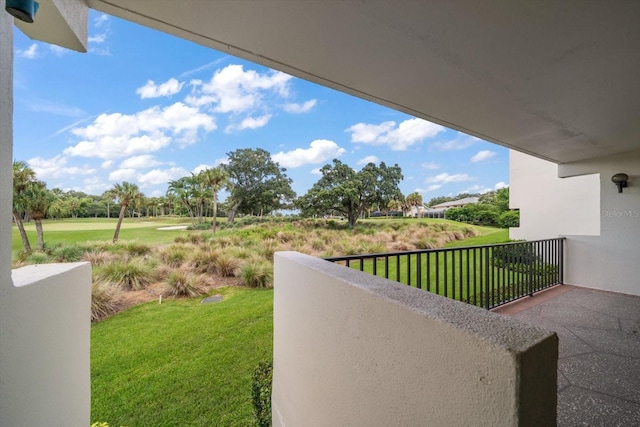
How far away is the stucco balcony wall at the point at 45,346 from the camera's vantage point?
3.18ft

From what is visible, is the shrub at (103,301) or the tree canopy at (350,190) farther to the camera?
the tree canopy at (350,190)

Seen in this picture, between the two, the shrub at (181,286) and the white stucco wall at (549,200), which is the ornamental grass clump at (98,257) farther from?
the white stucco wall at (549,200)

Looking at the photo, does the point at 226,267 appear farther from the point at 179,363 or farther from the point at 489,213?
the point at 489,213

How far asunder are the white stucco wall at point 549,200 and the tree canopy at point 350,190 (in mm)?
8142

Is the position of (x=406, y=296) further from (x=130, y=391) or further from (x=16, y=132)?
(x=130, y=391)

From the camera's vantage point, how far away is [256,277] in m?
6.43

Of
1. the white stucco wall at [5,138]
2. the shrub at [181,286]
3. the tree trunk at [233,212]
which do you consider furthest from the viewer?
the tree trunk at [233,212]

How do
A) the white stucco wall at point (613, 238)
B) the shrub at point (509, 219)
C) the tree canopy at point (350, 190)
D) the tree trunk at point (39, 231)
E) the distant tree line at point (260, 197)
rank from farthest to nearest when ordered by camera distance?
the tree canopy at point (350, 190), the shrub at point (509, 219), the distant tree line at point (260, 197), the tree trunk at point (39, 231), the white stucco wall at point (613, 238)

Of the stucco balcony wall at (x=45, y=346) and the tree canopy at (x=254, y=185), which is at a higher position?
the tree canopy at (x=254, y=185)

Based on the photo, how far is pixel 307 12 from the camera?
1.28 meters

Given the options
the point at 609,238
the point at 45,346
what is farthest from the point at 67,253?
the point at 609,238

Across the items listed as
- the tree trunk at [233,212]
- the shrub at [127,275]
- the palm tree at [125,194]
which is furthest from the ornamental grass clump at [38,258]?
the tree trunk at [233,212]

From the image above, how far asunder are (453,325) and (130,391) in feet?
12.4

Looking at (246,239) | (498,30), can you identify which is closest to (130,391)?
(498,30)
